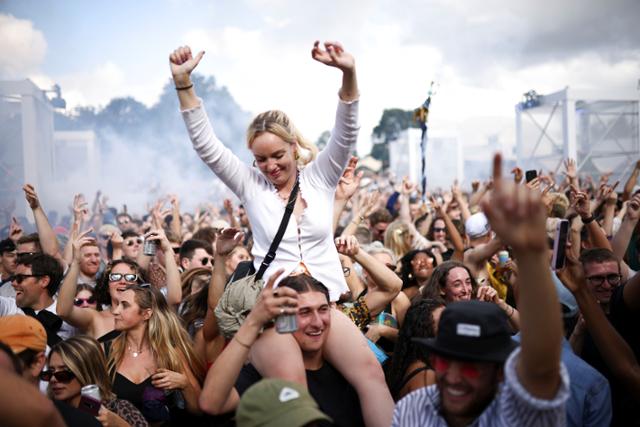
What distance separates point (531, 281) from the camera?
188 cm

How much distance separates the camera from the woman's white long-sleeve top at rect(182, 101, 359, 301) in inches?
135

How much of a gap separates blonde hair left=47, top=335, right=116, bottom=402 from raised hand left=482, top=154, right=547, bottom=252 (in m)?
2.61

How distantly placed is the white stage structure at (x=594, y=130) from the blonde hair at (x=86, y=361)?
1602 centimetres

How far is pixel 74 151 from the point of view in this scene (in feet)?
46.3

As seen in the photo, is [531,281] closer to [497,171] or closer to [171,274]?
[497,171]

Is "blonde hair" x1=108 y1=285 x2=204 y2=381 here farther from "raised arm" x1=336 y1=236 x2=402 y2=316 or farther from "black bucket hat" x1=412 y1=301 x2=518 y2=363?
"black bucket hat" x1=412 y1=301 x2=518 y2=363

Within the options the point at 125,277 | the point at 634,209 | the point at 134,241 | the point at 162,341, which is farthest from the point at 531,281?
the point at 134,241

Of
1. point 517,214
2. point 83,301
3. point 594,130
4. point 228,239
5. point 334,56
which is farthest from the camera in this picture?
point 594,130

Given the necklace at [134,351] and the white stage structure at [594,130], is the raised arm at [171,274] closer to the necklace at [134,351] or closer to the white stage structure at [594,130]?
the necklace at [134,351]

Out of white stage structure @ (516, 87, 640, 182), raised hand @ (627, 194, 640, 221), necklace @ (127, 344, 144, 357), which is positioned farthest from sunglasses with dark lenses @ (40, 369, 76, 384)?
white stage structure @ (516, 87, 640, 182)

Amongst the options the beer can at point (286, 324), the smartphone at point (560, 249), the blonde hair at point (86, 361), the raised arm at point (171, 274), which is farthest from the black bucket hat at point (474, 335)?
the raised arm at point (171, 274)

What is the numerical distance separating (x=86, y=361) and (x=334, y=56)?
6.91 feet

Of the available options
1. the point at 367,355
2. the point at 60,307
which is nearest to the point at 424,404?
the point at 367,355

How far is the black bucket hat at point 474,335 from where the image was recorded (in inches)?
88.9
